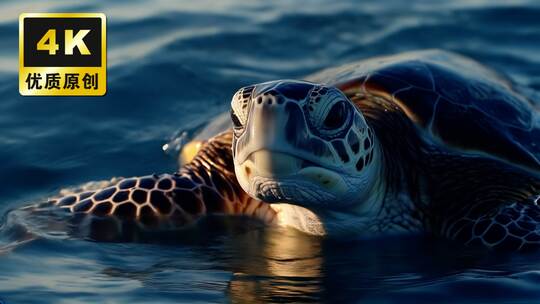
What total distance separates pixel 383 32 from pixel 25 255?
7034 mm

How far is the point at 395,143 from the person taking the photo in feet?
21.0

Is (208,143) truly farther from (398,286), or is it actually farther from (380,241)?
(398,286)

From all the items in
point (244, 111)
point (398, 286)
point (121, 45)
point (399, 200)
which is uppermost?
point (121, 45)

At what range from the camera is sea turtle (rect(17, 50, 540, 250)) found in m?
5.57

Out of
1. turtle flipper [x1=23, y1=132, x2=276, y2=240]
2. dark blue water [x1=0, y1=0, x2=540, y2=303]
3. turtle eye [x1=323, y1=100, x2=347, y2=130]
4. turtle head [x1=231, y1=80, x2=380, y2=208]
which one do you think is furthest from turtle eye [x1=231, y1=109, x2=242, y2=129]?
turtle flipper [x1=23, y1=132, x2=276, y2=240]

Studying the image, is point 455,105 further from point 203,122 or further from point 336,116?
point 203,122

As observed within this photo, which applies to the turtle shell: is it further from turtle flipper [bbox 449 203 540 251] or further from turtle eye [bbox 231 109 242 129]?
turtle eye [bbox 231 109 242 129]

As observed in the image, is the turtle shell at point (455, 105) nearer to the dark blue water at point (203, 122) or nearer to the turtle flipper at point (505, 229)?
the turtle flipper at point (505, 229)

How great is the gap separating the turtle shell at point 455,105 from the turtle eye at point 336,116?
123 centimetres

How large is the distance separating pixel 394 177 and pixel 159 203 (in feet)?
4.80

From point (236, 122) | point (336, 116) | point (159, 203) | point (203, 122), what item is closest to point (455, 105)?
point (336, 116)

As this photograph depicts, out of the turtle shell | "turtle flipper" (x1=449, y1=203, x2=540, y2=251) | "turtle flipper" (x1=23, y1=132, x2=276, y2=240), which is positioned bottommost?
"turtle flipper" (x1=449, y1=203, x2=540, y2=251)

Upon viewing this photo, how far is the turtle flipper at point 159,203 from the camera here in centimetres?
638

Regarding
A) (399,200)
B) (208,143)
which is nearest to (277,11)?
(208,143)
